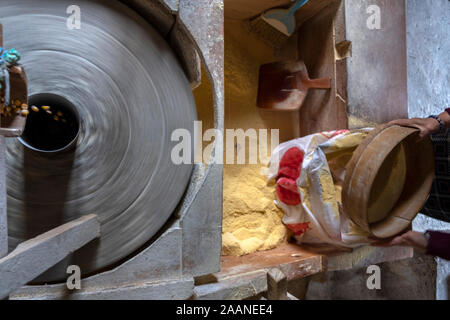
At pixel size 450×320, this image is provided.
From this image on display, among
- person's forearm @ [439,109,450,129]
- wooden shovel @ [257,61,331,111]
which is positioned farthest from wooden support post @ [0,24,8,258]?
person's forearm @ [439,109,450,129]

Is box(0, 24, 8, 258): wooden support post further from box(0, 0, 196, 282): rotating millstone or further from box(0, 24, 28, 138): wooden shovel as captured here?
box(0, 0, 196, 282): rotating millstone

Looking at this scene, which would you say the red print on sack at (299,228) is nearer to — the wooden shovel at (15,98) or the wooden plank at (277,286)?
the wooden plank at (277,286)

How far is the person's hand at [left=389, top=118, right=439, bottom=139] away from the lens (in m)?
1.67

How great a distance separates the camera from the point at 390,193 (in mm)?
1733

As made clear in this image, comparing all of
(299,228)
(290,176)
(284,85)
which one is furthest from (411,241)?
(284,85)

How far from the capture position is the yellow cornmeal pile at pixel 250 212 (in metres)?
2.13

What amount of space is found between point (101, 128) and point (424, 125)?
5.85 feet

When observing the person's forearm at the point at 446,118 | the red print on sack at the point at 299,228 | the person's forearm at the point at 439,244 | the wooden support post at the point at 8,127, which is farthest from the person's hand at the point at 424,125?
the wooden support post at the point at 8,127

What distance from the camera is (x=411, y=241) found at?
5.63 ft

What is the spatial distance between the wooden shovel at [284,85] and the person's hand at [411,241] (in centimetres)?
119

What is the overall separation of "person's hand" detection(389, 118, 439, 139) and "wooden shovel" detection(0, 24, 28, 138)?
6.20 feet

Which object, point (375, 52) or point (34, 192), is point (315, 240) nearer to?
point (375, 52)

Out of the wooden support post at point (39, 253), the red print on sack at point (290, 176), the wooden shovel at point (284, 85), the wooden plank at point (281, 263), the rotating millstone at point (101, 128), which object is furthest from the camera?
the wooden shovel at point (284, 85)

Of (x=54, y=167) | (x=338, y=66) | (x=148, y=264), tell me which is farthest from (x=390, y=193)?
(x=54, y=167)
